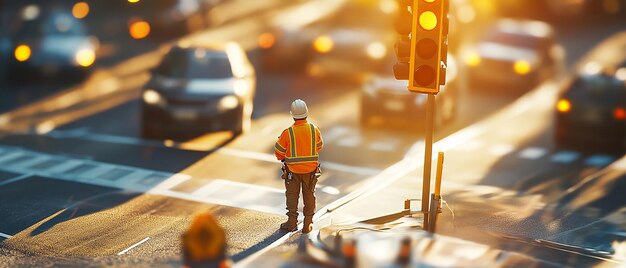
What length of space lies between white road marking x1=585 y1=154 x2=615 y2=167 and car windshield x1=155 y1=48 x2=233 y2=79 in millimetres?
7224

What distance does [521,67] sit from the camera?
27312mm

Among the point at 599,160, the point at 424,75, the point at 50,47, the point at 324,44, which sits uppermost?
the point at 424,75

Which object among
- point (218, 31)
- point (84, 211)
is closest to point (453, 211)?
point (84, 211)

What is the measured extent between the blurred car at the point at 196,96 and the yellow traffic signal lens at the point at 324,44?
5.14 meters

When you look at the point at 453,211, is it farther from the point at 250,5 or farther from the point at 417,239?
the point at 250,5

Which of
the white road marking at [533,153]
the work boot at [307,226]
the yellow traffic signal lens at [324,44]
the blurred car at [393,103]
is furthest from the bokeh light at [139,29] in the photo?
the work boot at [307,226]

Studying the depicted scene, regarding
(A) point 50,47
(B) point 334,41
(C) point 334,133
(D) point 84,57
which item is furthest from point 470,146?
(A) point 50,47

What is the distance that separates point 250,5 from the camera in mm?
42469

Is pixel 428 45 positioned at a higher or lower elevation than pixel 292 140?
higher

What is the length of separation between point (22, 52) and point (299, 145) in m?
15.1

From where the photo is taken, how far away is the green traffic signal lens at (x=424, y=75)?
43.3ft

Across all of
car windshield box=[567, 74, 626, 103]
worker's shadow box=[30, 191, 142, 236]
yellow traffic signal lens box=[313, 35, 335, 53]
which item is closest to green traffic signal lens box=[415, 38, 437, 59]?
worker's shadow box=[30, 191, 142, 236]

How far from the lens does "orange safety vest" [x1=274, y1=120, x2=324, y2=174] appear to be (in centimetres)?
1330

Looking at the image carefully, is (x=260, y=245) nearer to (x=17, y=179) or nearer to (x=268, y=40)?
(x=17, y=179)
